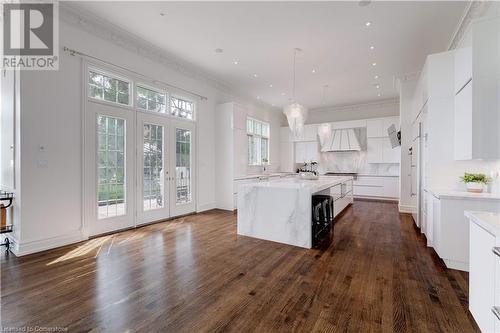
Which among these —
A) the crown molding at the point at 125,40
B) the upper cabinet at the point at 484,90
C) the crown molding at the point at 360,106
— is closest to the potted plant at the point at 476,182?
the upper cabinet at the point at 484,90

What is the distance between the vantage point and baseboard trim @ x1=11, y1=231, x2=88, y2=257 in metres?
3.07

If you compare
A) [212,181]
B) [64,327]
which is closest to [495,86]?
[64,327]

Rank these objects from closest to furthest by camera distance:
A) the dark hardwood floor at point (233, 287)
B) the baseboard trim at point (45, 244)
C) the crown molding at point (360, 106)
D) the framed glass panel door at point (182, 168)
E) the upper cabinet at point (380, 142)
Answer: the dark hardwood floor at point (233, 287)
the baseboard trim at point (45, 244)
the framed glass panel door at point (182, 168)
the upper cabinet at point (380, 142)
the crown molding at point (360, 106)

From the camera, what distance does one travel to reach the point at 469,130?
250cm

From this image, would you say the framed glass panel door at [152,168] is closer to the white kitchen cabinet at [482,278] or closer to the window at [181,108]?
the window at [181,108]

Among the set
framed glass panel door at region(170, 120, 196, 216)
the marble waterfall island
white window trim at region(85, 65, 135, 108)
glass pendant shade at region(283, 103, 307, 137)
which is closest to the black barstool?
the marble waterfall island

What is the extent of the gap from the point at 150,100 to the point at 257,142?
13.4 feet

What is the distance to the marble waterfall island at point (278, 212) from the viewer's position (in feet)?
11.4

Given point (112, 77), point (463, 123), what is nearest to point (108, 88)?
point (112, 77)

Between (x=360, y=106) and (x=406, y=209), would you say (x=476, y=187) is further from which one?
(x=360, y=106)

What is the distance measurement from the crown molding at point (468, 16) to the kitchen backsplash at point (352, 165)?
4.66m

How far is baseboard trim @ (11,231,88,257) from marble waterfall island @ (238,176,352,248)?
252 cm

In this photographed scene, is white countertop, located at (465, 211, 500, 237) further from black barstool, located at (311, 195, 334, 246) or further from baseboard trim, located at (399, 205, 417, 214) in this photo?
baseboard trim, located at (399, 205, 417, 214)

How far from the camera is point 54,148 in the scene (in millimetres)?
3357
